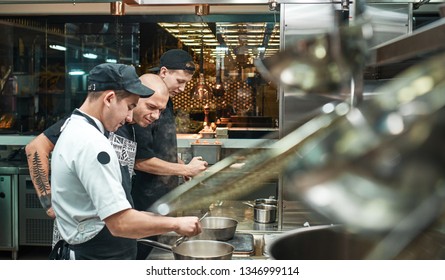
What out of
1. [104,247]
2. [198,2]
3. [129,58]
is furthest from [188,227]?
[198,2]

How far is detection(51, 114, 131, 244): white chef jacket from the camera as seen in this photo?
1.22 meters

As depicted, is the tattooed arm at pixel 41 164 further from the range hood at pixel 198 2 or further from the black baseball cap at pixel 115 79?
the range hood at pixel 198 2

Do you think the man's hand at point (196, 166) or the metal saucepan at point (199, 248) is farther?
the man's hand at point (196, 166)

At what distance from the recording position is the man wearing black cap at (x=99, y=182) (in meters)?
1.23

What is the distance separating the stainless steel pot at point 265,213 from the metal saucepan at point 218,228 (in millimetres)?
232

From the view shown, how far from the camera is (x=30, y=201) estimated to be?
6.38 feet

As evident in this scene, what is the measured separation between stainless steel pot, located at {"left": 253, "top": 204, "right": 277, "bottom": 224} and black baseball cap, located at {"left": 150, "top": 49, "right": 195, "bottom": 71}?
1.69 ft

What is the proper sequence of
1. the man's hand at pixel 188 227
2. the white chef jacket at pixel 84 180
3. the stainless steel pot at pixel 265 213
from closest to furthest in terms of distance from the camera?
1. the white chef jacket at pixel 84 180
2. the man's hand at pixel 188 227
3. the stainless steel pot at pixel 265 213

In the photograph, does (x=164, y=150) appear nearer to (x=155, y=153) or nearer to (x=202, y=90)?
(x=155, y=153)

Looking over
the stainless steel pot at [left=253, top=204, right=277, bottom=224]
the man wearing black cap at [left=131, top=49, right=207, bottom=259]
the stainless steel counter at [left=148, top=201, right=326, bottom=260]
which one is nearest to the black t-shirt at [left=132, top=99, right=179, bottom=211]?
the man wearing black cap at [left=131, top=49, right=207, bottom=259]

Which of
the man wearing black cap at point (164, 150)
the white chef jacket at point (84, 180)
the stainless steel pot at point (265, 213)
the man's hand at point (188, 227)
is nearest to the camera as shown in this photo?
the white chef jacket at point (84, 180)

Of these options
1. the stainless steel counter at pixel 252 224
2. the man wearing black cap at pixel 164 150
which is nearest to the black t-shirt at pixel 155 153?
the man wearing black cap at pixel 164 150
